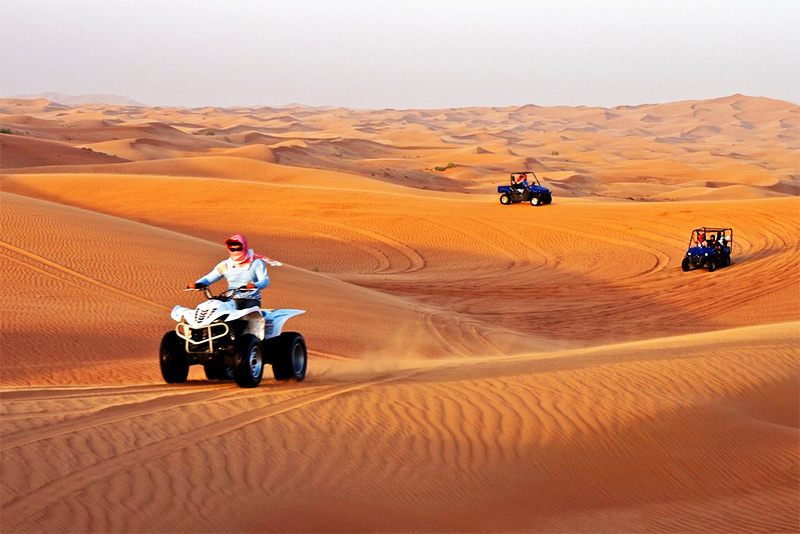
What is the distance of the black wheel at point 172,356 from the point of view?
406 inches

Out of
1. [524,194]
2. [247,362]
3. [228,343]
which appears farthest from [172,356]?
[524,194]

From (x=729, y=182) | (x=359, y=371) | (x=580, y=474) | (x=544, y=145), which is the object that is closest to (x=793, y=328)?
(x=359, y=371)

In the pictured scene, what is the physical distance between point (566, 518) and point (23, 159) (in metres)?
46.7

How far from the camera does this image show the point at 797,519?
300 inches

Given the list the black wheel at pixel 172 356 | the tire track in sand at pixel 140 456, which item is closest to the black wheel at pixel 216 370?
the black wheel at pixel 172 356

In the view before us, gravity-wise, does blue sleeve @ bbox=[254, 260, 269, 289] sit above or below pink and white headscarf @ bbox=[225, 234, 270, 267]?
below

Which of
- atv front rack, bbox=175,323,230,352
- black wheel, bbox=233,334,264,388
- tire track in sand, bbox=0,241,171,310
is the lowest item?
tire track in sand, bbox=0,241,171,310

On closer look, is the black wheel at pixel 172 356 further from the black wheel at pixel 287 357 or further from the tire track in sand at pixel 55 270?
the tire track in sand at pixel 55 270

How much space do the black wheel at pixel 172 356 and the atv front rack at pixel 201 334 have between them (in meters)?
0.35

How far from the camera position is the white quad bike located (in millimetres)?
9867

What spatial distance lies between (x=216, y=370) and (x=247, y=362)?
523mm

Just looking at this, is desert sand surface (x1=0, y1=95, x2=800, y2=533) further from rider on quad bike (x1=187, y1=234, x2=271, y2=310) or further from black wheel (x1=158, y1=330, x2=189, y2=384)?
rider on quad bike (x1=187, y1=234, x2=271, y2=310)

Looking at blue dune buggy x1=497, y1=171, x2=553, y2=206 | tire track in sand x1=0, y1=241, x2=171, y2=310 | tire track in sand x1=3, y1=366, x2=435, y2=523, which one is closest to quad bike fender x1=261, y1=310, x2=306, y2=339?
tire track in sand x1=3, y1=366, x2=435, y2=523

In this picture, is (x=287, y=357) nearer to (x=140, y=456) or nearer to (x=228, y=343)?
(x=228, y=343)
